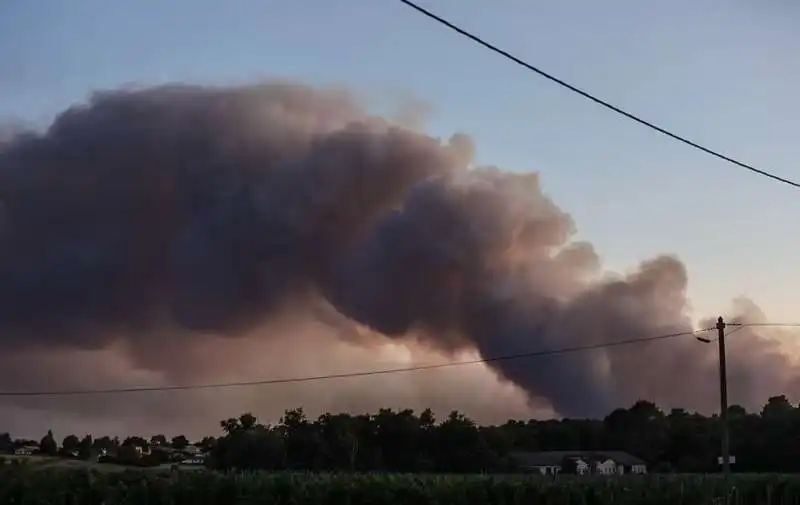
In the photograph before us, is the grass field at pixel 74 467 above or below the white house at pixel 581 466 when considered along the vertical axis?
above

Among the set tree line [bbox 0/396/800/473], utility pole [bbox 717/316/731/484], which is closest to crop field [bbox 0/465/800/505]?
utility pole [bbox 717/316/731/484]

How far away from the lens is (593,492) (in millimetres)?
41875

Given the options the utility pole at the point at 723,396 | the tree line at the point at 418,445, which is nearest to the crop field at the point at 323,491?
the utility pole at the point at 723,396

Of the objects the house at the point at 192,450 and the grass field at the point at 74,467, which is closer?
the grass field at the point at 74,467

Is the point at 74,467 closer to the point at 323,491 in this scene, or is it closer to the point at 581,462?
the point at 323,491

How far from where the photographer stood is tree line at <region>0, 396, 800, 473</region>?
76625 millimetres

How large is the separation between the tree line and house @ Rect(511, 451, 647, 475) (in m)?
1.21

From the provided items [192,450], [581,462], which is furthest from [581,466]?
[192,450]

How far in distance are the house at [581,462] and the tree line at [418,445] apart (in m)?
1.21

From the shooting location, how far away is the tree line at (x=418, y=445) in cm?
7662

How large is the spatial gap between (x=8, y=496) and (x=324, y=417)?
4836 centimetres

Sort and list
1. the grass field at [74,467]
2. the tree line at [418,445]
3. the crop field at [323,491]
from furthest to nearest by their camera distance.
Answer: the tree line at [418,445]
the grass field at [74,467]
the crop field at [323,491]

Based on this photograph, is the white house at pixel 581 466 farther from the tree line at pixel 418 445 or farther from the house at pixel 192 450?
the house at pixel 192 450

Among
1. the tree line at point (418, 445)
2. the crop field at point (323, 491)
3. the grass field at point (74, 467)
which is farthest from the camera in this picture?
the tree line at point (418, 445)
